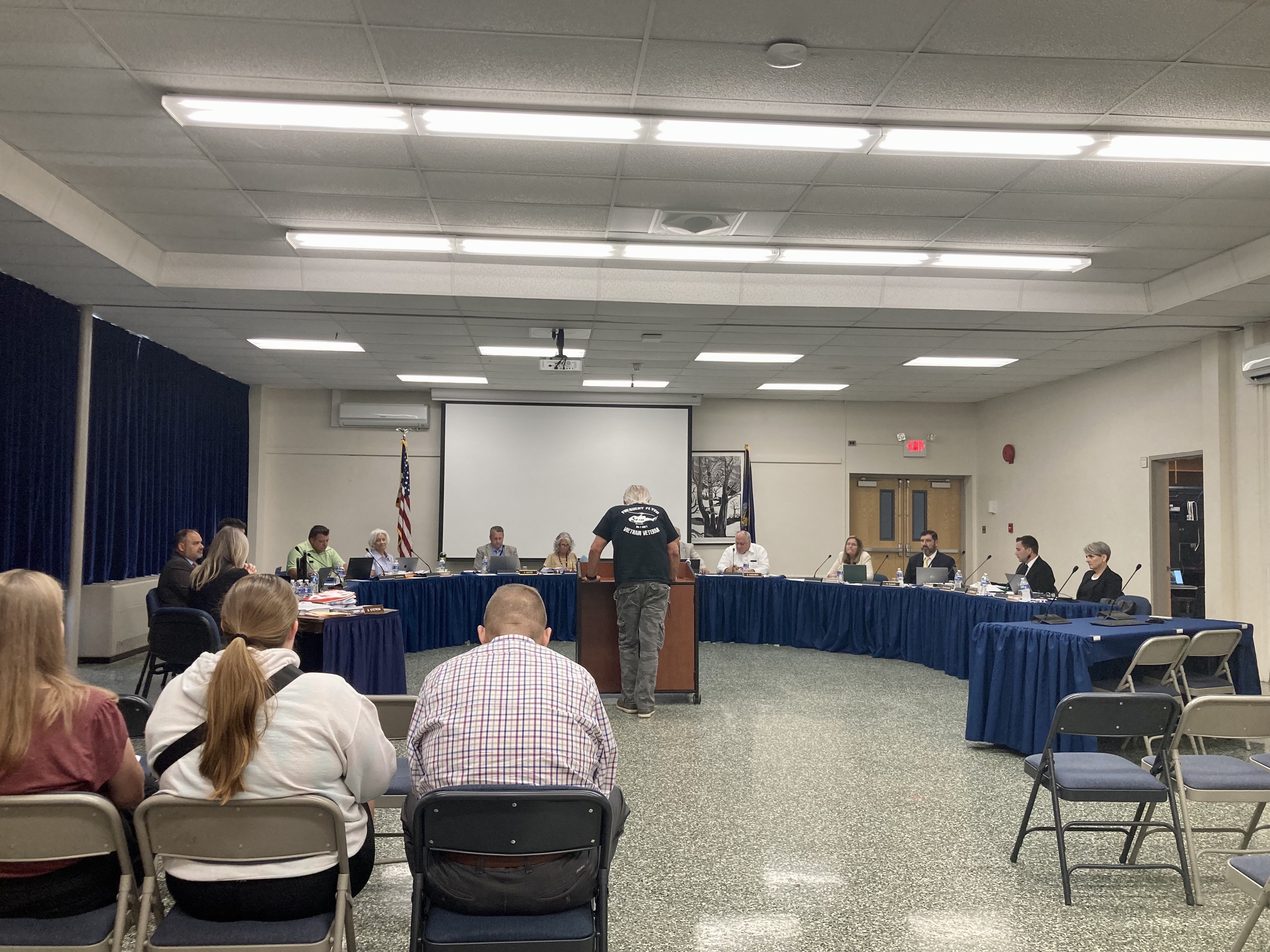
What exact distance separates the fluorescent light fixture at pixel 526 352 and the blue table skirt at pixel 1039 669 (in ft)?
16.4

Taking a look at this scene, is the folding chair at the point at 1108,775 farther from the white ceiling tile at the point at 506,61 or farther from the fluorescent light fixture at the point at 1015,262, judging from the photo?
the fluorescent light fixture at the point at 1015,262

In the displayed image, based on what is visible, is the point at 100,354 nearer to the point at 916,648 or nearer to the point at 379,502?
the point at 379,502

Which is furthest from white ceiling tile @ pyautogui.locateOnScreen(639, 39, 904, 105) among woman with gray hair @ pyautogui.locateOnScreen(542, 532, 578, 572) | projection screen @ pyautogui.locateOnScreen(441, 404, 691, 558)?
projection screen @ pyautogui.locateOnScreen(441, 404, 691, 558)

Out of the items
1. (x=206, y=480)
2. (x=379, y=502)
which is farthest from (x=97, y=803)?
(x=379, y=502)

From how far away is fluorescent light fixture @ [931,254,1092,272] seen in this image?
6402 mm

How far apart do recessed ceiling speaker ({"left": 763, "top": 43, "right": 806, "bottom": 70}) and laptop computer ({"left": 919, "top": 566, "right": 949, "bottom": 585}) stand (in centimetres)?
597

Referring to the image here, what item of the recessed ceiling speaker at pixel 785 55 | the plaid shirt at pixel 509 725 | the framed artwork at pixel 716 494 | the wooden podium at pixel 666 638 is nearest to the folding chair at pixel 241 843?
the plaid shirt at pixel 509 725

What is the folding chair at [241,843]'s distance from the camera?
6.41 feet

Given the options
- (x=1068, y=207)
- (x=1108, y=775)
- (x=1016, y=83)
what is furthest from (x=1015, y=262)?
(x=1108, y=775)

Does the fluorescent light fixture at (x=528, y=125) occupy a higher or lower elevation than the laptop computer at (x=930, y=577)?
higher

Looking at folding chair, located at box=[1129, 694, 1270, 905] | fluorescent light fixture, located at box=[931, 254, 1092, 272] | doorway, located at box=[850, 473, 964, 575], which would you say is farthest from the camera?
doorway, located at box=[850, 473, 964, 575]

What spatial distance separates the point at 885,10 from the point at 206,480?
924cm

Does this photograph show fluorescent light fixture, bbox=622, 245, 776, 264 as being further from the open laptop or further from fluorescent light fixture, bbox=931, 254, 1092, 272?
the open laptop

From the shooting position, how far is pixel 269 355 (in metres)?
9.51
